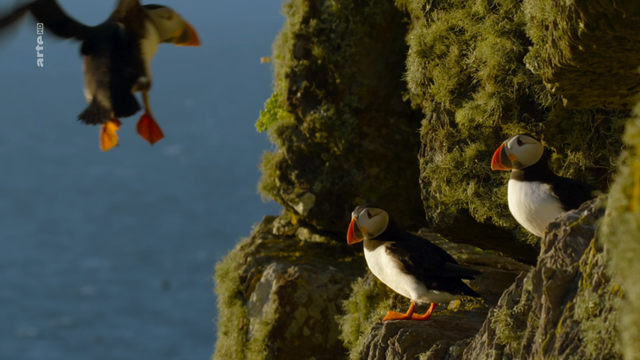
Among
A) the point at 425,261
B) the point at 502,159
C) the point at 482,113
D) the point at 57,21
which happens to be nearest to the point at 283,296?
the point at 425,261

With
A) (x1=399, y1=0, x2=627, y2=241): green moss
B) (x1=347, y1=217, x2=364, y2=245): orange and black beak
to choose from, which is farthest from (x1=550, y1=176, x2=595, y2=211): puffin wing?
(x1=347, y1=217, x2=364, y2=245): orange and black beak

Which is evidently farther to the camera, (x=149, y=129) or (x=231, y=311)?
(x=231, y=311)

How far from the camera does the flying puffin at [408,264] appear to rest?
4500 mm

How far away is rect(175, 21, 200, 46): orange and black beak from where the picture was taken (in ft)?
6.75

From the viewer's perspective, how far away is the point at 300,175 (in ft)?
22.3

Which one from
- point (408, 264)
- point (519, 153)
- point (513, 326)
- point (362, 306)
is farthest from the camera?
point (362, 306)

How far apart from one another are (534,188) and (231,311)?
387 cm

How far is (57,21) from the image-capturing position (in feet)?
7.45

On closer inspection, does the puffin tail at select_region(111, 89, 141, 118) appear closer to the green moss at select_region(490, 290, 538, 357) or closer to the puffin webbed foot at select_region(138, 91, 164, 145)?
the puffin webbed foot at select_region(138, 91, 164, 145)

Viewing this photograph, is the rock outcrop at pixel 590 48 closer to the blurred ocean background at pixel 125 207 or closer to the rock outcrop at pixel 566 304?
the rock outcrop at pixel 566 304

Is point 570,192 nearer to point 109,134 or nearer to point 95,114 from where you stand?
point 109,134

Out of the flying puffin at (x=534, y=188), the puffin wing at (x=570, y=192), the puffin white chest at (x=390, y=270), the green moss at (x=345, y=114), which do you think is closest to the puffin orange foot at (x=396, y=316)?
the puffin white chest at (x=390, y=270)

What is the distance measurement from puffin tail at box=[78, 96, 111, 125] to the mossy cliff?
1.35 m

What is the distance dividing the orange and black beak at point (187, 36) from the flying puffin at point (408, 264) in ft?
9.03
